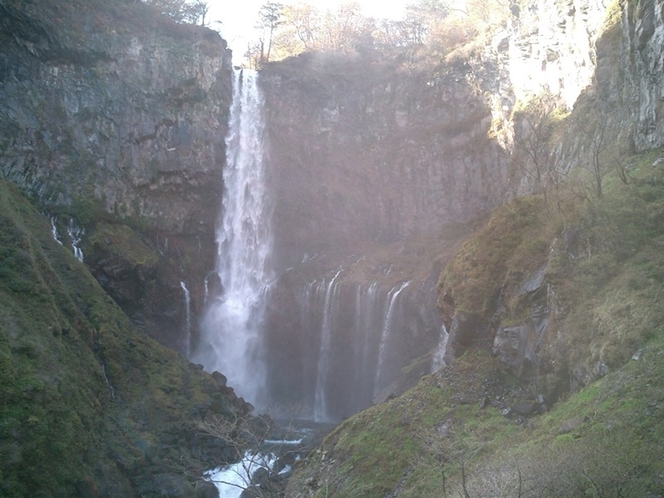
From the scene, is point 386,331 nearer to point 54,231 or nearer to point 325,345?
point 325,345

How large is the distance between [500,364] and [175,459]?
12616 millimetres

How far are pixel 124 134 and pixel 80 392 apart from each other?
1974 cm

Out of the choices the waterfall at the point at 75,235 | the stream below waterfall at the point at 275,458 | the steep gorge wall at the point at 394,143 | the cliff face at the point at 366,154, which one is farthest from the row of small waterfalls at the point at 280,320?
the waterfall at the point at 75,235

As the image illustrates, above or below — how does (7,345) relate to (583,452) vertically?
above

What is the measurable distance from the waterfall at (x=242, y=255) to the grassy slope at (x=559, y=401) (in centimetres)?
1891

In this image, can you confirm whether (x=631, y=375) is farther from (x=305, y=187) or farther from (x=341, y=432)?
(x=305, y=187)

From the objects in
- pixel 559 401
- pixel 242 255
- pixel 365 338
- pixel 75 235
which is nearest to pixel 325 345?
pixel 365 338

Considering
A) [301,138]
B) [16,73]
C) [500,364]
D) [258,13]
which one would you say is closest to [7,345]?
[500,364]

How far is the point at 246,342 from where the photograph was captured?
37.8 meters

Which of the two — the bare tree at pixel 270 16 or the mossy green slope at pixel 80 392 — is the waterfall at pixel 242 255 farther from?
the bare tree at pixel 270 16

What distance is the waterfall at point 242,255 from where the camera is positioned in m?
37.1

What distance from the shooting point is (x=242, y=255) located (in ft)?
132

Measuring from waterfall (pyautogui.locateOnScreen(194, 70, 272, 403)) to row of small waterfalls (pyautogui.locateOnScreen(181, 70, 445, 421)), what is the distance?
67 mm

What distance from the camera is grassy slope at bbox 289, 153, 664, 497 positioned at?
30.7ft
